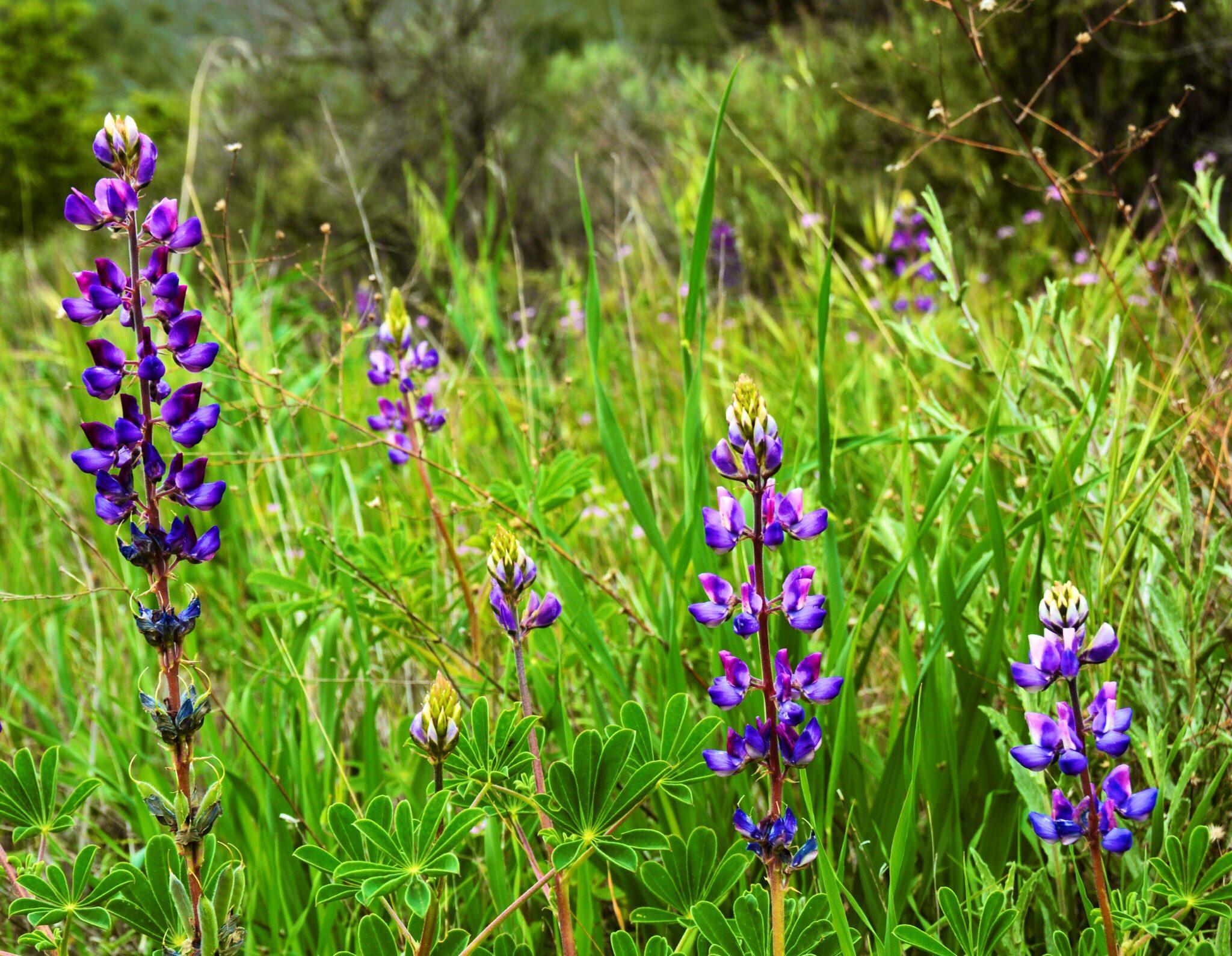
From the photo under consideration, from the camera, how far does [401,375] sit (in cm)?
183

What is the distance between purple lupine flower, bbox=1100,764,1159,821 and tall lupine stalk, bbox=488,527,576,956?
0.55 m

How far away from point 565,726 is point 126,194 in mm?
828

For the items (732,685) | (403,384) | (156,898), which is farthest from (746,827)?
(403,384)

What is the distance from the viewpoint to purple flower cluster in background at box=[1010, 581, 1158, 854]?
0.89 m

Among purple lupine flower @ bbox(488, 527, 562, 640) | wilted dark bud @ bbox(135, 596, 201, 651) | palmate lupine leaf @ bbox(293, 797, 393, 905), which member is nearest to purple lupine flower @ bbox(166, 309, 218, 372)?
wilted dark bud @ bbox(135, 596, 201, 651)

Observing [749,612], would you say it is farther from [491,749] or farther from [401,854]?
[401,854]

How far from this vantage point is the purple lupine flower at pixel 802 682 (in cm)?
94

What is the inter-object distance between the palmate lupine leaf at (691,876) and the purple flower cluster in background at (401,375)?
3.23 ft

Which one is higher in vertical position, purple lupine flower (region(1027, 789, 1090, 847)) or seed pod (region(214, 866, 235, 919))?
seed pod (region(214, 866, 235, 919))

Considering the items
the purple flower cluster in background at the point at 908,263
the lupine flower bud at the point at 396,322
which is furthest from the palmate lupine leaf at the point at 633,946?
the purple flower cluster in background at the point at 908,263

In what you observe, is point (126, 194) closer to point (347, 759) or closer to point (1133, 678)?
point (347, 759)

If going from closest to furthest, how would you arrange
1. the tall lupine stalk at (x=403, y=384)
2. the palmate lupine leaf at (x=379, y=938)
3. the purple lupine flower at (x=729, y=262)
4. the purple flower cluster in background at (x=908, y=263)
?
the palmate lupine leaf at (x=379, y=938)
the tall lupine stalk at (x=403, y=384)
the purple flower cluster in background at (x=908, y=263)
the purple lupine flower at (x=729, y=262)

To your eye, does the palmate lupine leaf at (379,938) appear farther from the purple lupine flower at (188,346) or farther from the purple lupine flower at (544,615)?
the purple lupine flower at (188,346)

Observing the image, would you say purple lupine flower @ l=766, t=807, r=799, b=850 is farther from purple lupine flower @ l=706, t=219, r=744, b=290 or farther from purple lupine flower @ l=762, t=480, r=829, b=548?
purple lupine flower @ l=706, t=219, r=744, b=290
